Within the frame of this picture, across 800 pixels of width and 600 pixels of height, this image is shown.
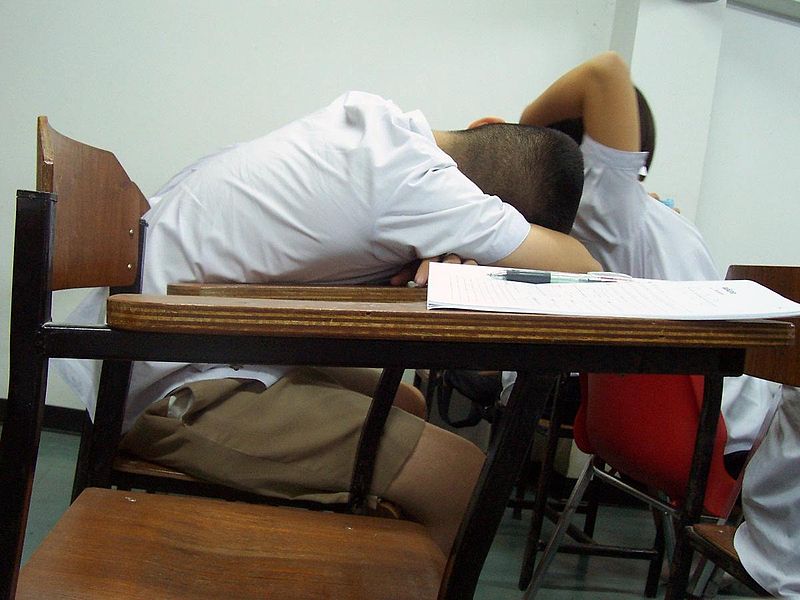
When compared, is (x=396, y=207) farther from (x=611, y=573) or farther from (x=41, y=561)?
(x=611, y=573)

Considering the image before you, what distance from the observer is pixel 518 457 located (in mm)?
523

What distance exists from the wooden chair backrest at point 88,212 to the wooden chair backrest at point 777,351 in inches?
30.8

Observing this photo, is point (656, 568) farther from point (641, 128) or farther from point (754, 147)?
point (754, 147)

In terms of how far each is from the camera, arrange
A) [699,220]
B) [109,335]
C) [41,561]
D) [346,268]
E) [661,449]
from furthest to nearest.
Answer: [699,220] → [661,449] → [346,268] → [41,561] → [109,335]

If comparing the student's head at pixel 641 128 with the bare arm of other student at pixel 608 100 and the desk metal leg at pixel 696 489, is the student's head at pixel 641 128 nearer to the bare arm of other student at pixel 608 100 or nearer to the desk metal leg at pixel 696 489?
the bare arm of other student at pixel 608 100

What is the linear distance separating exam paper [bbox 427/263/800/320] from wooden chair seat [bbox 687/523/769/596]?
0.53m

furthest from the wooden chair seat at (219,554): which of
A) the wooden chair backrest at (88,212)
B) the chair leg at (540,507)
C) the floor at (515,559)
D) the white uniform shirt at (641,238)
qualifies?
the chair leg at (540,507)

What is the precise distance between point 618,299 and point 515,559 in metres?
1.93

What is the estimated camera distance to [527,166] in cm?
125

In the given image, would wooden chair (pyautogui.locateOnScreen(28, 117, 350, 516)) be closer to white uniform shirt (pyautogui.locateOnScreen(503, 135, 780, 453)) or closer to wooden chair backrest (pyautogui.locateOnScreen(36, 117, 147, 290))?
wooden chair backrest (pyautogui.locateOnScreen(36, 117, 147, 290))

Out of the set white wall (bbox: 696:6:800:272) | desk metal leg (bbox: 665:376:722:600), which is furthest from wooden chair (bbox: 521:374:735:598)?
white wall (bbox: 696:6:800:272)

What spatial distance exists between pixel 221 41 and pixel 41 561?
8.86 feet

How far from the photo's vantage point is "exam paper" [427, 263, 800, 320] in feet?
1.52

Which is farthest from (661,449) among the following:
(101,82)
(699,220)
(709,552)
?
(101,82)
